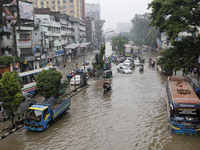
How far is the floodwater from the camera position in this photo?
34.9 ft

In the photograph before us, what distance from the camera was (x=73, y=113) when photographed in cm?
1559

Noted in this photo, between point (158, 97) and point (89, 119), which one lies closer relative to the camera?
point (89, 119)

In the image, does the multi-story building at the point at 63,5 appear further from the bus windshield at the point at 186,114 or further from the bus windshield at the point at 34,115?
the bus windshield at the point at 186,114

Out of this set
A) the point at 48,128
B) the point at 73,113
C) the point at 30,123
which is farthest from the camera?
the point at 73,113

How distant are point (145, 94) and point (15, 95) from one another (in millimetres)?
13535

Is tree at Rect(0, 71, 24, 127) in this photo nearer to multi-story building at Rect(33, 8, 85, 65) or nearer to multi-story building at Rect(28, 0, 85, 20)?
multi-story building at Rect(33, 8, 85, 65)

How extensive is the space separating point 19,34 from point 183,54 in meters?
28.9

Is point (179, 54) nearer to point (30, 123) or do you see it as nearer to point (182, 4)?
point (182, 4)

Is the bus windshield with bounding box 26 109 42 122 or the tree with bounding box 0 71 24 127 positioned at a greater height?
the tree with bounding box 0 71 24 127

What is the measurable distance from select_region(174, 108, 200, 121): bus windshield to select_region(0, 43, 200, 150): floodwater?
3.78 feet

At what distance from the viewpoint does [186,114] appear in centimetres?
1083

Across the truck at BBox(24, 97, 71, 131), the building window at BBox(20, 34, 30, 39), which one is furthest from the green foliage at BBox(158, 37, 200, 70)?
the building window at BBox(20, 34, 30, 39)

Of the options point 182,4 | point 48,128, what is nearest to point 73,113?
point 48,128

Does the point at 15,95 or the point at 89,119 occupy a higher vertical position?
the point at 15,95
